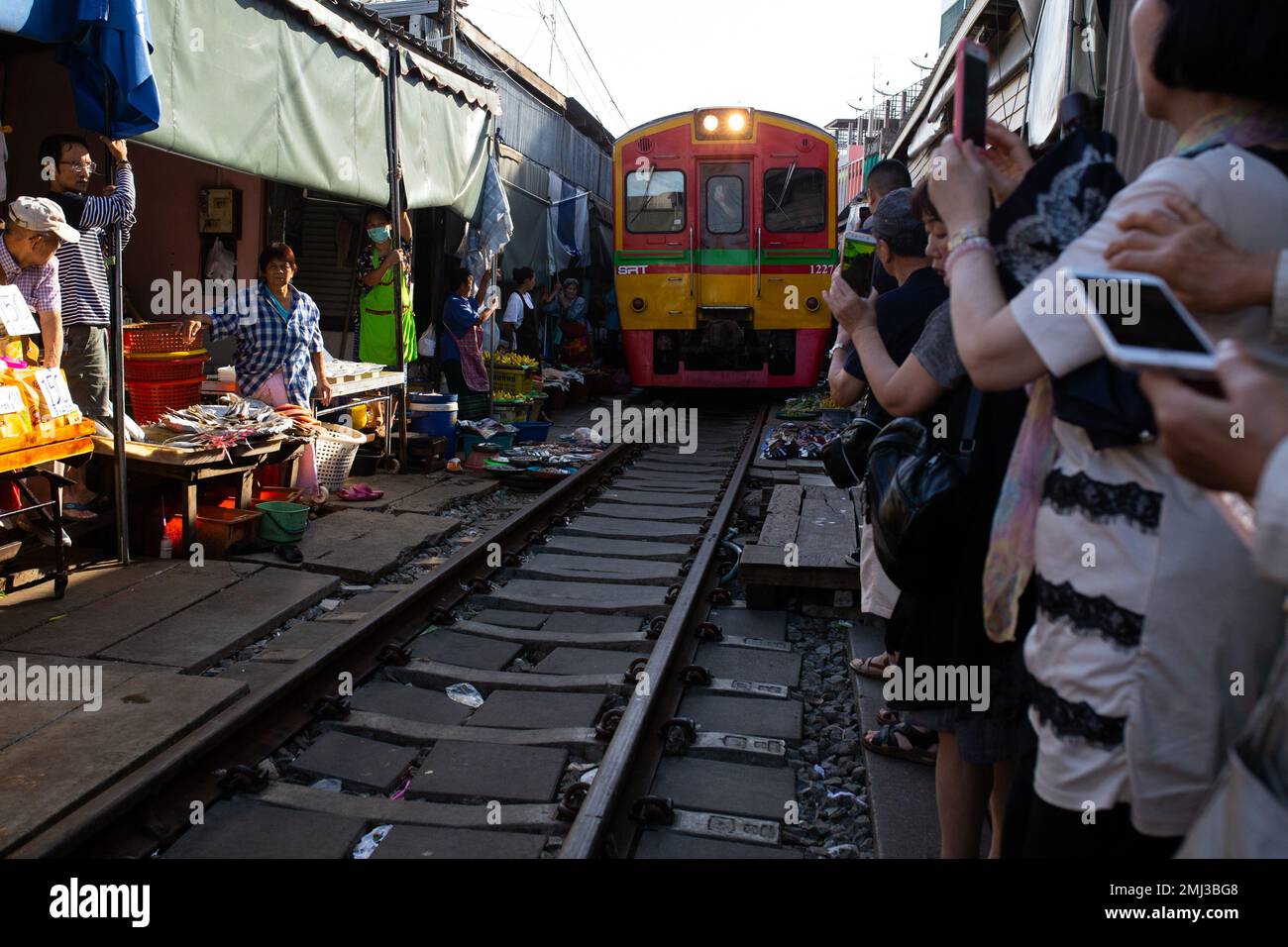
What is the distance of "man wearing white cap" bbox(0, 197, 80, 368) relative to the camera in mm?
5570

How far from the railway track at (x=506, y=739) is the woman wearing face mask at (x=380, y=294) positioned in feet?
13.7

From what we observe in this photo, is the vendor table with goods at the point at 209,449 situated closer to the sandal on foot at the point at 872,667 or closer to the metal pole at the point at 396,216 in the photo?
A: the metal pole at the point at 396,216

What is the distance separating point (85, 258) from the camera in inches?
239

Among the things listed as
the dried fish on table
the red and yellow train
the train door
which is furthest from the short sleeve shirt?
Answer: the train door

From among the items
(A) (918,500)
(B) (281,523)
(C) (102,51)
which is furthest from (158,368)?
(A) (918,500)

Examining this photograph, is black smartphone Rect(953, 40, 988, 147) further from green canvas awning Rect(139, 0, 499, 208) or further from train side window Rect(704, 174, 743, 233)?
train side window Rect(704, 174, 743, 233)

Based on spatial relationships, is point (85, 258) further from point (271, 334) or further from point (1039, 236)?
point (1039, 236)
